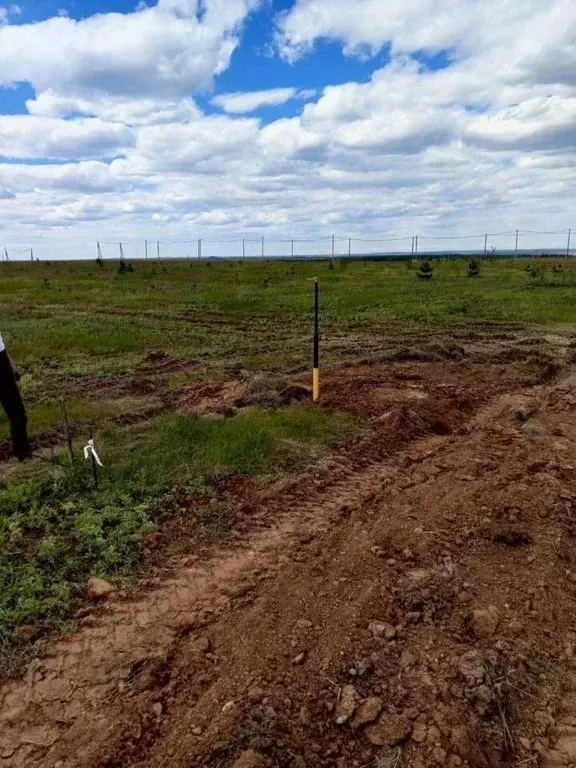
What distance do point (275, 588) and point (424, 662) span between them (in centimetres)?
108

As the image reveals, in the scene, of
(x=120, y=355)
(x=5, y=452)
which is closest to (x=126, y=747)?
(x=5, y=452)

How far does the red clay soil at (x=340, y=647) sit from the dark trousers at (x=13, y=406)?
2.81 metres

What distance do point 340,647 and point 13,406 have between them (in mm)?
4455

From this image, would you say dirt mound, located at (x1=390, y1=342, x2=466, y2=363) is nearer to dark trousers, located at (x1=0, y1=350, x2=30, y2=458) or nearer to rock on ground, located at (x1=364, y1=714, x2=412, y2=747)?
dark trousers, located at (x1=0, y1=350, x2=30, y2=458)

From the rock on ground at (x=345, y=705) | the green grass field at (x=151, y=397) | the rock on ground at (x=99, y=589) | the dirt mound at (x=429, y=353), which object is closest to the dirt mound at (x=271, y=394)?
the green grass field at (x=151, y=397)

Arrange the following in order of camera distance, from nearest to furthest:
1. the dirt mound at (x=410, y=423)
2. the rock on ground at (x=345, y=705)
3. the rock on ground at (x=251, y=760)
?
the rock on ground at (x=251, y=760)
the rock on ground at (x=345, y=705)
the dirt mound at (x=410, y=423)

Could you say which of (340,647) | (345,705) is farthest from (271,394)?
(345,705)

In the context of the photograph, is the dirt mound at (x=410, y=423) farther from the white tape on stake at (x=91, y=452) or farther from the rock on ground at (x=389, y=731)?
the rock on ground at (x=389, y=731)

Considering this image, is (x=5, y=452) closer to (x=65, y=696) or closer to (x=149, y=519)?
(x=149, y=519)

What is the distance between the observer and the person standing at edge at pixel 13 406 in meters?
6.23

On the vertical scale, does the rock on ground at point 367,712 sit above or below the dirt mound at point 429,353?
below

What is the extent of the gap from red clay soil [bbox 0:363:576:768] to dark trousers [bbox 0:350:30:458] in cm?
281

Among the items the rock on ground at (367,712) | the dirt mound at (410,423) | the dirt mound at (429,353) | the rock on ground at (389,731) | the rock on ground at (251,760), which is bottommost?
the rock on ground at (389,731)

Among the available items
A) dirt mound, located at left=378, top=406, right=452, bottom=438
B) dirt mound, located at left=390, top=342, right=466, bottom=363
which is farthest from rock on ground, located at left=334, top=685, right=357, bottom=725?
dirt mound, located at left=390, top=342, right=466, bottom=363
